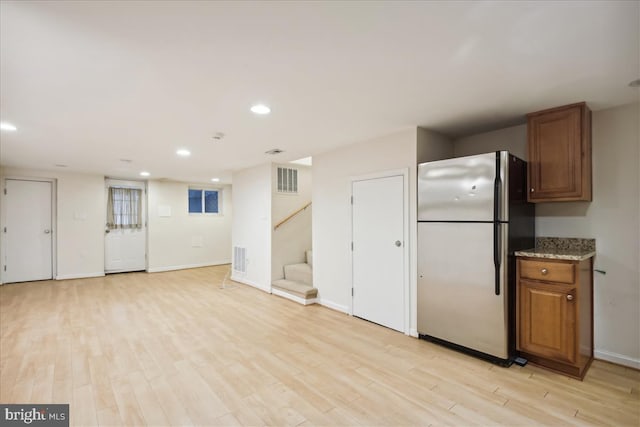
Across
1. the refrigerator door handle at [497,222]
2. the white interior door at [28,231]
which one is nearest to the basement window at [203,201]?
the white interior door at [28,231]

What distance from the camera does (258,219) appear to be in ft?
18.6

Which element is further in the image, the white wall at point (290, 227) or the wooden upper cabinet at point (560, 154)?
the white wall at point (290, 227)

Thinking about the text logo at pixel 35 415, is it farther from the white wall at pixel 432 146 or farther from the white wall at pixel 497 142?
the white wall at pixel 497 142

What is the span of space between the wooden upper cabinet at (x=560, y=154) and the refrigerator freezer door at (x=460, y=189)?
0.50 m

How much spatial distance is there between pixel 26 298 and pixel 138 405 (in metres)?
4.44

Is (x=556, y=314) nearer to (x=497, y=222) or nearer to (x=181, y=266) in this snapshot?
(x=497, y=222)

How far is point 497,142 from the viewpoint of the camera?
3518 millimetres

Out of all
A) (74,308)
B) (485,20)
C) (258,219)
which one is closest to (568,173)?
(485,20)

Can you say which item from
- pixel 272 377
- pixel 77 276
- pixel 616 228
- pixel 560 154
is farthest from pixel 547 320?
pixel 77 276

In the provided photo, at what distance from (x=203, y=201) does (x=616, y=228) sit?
8067mm

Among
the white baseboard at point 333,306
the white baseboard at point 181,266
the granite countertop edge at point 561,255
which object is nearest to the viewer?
the granite countertop edge at point 561,255

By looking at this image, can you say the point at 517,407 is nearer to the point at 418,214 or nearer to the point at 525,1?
the point at 418,214

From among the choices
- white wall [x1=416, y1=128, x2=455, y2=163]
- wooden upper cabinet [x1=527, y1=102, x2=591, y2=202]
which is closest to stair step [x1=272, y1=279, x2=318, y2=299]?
white wall [x1=416, y1=128, x2=455, y2=163]

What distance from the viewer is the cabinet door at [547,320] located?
2.46 meters
